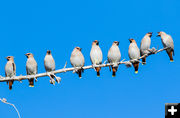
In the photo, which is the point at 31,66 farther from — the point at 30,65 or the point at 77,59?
the point at 77,59

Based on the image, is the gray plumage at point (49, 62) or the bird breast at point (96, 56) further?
the bird breast at point (96, 56)

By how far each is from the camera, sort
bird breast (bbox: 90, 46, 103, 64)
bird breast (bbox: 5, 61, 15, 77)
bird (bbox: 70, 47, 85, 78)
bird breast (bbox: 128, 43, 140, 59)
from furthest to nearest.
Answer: bird breast (bbox: 90, 46, 103, 64), bird (bbox: 70, 47, 85, 78), bird breast (bbox: 128, 43, 140, 59), bird breast (bbox: 5, 61, 15, 77)

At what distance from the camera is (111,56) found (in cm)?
1886

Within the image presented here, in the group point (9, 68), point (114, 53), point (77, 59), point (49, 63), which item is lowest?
point (9, 68)

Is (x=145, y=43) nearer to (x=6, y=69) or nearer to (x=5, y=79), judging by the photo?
(x=6, y=69)

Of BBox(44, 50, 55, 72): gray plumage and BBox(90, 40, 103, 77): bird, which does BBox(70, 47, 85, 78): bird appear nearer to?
BBox(90, 40, 103, 77): bird

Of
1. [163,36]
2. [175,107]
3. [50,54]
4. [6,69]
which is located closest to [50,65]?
[50,54]

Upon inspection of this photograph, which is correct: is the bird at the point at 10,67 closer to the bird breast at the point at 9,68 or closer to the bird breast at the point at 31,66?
the bird breast at the point at 9,68

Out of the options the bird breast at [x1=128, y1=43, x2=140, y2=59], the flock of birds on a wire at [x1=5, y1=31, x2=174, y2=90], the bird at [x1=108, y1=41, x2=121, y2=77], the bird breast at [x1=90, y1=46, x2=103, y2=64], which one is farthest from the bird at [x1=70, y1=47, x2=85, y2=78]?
the bird breast at [x1=128, y1=43, x2=140, y2=59]

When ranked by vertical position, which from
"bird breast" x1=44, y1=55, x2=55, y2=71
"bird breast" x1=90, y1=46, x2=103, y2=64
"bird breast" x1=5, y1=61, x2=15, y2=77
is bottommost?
"bird breast" x1=5, y1=61, x2=15, y2=77

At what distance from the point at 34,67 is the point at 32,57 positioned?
2.04 ft

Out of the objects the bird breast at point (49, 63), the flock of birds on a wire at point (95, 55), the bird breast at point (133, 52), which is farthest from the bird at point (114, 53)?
the bird breast at point (49, 63)

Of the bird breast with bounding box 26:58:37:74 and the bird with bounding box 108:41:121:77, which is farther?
the bird breast with bounding box 26:58:37:74

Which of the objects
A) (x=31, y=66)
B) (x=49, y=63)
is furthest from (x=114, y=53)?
(x=31, y=66)
